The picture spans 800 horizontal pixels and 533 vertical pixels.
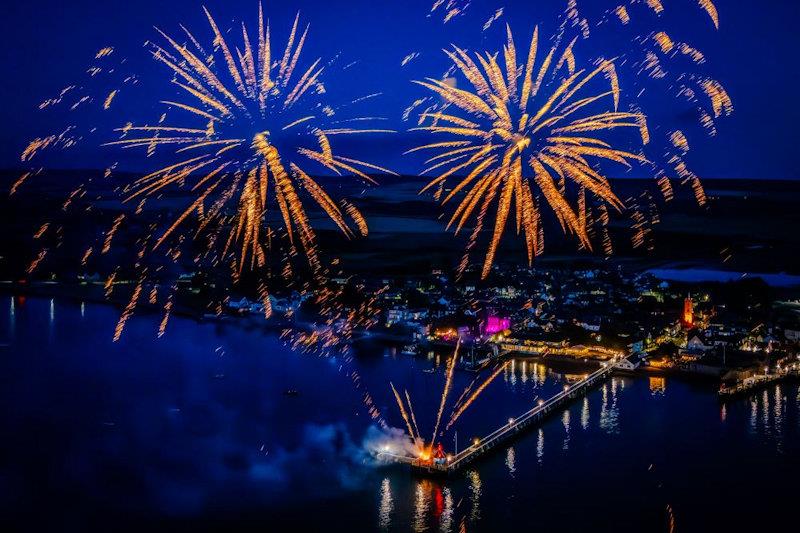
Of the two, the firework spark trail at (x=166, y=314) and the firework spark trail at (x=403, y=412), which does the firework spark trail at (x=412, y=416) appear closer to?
the firework spark trail at (x=403, y=412)

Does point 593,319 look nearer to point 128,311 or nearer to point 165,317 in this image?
point 165,317

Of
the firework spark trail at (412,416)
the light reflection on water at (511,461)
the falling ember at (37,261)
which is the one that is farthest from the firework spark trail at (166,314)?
the light reflection on water at (511,461)

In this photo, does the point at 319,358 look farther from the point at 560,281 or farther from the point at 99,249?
the point at 99,249

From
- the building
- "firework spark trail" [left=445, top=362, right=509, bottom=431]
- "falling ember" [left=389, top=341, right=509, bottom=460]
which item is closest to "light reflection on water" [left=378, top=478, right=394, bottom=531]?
"falling ember" [left=389, top=341, right=509, bottom=460]

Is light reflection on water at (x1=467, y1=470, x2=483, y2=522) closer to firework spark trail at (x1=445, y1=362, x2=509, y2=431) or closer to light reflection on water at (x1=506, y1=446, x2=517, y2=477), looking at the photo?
light reflection on water at (x1=506, y1=446, x2=517, y2=477)

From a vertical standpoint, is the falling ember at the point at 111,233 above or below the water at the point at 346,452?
above

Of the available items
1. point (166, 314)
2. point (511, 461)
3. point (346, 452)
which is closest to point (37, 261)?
point (166, 314)

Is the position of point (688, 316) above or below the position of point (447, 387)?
above
